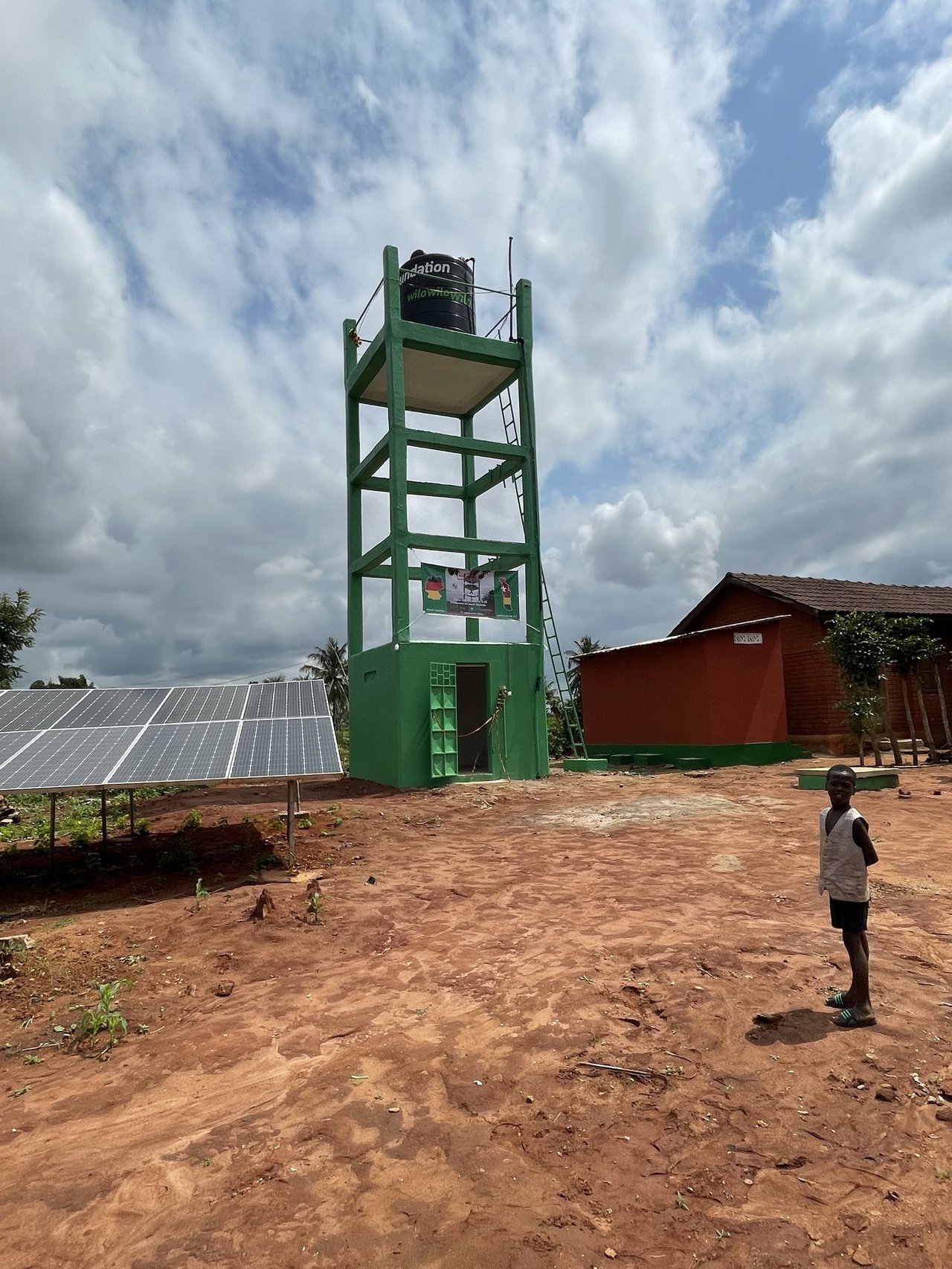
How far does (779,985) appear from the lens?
5.54 metres

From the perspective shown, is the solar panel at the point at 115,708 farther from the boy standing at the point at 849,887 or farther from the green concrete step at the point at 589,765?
the green concrete step at the point at 589,765

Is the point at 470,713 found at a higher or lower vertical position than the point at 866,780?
higher

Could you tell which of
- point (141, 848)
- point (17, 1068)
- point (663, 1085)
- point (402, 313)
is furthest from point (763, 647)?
point (17, 1068)

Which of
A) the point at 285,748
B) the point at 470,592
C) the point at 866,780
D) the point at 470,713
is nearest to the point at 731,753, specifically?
the point at 866,780

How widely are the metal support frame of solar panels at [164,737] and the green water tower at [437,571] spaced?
24.0 ft

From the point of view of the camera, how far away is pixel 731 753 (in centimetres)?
2144

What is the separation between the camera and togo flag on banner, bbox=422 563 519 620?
20234 mm

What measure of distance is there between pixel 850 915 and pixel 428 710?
1485 cm

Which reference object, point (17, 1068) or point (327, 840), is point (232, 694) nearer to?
point (327, 840)

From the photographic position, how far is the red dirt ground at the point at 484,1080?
127 inches

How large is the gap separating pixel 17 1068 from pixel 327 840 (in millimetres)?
7315

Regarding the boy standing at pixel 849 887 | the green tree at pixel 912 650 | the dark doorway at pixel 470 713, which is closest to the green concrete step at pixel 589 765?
the dark doorway at pixel 470 713

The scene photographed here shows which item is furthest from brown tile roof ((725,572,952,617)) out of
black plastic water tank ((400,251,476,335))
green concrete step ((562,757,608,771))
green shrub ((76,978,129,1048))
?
green shrub ((76,978,129,1048))

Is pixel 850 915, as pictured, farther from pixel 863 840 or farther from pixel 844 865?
pixel 863 840
